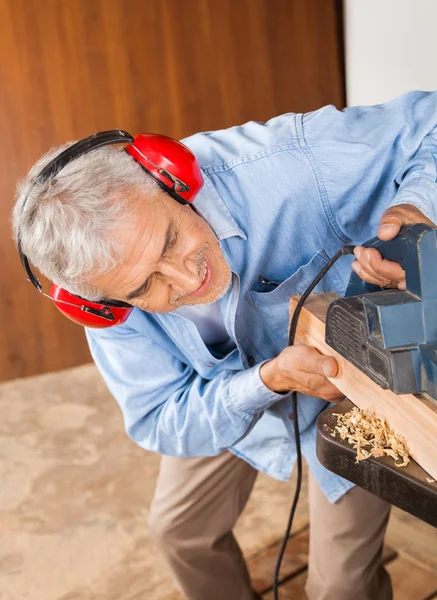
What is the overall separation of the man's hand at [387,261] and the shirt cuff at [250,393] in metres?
0.34

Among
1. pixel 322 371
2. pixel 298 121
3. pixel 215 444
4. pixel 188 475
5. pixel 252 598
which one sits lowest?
pixel 252 598

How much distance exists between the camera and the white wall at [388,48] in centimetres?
281

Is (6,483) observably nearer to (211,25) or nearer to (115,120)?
(115,120)

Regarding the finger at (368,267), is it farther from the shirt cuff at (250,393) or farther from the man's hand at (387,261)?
the shirt cuff at (250,393)

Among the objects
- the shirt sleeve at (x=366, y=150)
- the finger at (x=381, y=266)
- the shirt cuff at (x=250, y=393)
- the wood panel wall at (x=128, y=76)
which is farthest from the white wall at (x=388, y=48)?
the finger at (x=381, y=266)

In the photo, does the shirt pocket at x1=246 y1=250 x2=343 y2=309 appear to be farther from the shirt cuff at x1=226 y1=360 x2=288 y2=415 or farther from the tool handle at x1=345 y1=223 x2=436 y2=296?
the tool handle at x1=345 y1=223 x2=436 y2=296

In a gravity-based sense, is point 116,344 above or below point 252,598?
above

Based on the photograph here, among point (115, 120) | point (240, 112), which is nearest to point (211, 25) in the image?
point (240, 112)

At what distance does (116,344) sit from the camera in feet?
5.00

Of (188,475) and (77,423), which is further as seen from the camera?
(77,423)

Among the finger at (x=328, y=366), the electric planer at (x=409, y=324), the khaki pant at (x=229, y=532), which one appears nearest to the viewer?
the electric planer at (x=409, y=324)

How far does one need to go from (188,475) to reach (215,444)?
19cm

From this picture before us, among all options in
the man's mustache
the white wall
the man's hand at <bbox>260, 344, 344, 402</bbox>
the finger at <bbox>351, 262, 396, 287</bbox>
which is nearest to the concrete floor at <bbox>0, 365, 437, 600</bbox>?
the man's hand at <bbox>260, 344, 344, 402</bbox>

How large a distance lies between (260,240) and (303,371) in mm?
342
